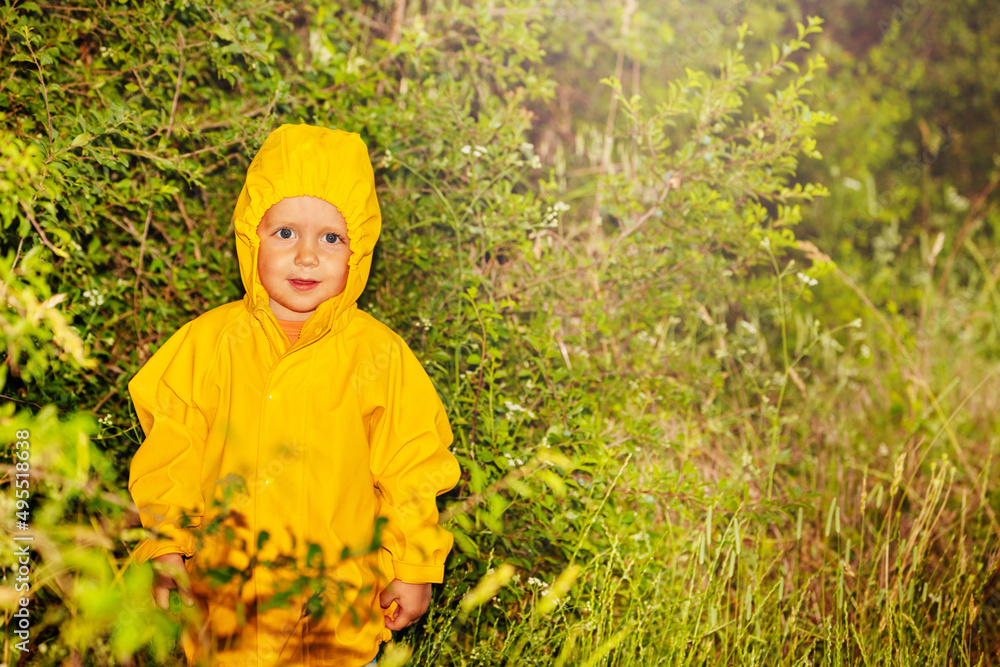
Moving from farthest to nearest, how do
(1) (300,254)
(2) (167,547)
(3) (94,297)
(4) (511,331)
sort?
(4) (511,331) < (3) (94,297) < (1) (300,254) < (2) (167,547)

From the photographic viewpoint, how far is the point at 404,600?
5.68 ft

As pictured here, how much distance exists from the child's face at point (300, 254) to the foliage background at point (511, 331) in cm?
49

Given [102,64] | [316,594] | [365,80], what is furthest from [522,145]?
[316,594]

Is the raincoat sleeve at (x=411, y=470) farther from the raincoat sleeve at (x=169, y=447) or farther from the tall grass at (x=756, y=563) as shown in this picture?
the raincoat sleeve at (x=169, y=447)

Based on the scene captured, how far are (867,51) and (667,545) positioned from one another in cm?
567

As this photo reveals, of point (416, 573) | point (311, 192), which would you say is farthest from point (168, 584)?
point (311, 192)

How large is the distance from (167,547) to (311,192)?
901 millimetres

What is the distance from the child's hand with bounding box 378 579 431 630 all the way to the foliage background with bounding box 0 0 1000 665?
0.19 meters

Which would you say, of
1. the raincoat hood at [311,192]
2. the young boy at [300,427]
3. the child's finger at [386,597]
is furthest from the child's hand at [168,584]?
the raincoat hood at [311,192]

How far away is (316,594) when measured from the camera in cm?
126

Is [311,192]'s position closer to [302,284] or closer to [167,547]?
[302,284]

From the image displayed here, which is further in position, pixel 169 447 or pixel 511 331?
pixel 511 331

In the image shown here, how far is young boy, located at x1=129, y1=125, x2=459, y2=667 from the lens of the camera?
5.31ft

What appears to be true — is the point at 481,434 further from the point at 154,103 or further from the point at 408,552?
the point at 154,103
